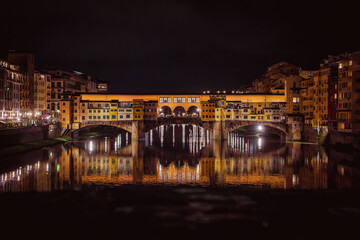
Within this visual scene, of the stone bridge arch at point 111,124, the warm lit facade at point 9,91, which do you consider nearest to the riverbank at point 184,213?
the warm lit facade at point 9,91

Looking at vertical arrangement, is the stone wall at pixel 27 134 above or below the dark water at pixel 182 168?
above

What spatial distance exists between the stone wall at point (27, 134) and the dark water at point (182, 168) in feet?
10.4

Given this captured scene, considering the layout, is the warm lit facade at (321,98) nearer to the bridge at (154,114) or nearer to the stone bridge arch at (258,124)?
the stone bridge arch at (258,124)

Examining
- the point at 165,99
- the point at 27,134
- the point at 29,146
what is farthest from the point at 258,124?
the point at 27,134

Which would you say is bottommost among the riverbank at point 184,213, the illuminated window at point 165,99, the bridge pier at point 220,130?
the riverbank at point 184,213

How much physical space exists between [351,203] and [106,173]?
78.1ft

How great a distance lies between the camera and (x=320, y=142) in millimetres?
58531

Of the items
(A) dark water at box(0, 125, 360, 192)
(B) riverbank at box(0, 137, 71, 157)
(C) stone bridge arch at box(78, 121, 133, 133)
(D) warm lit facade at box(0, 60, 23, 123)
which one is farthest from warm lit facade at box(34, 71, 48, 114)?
(A) dark water at box(0, 125, 360, 192)

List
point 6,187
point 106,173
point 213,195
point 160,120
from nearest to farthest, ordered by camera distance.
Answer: point 213,195
point 6,187
point 106,173
point 160,120

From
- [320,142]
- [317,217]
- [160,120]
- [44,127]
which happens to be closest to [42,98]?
[44,127]

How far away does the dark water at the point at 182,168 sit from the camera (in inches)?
1226

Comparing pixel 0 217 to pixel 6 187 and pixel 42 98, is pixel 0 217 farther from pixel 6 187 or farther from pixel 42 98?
pixel 42 98

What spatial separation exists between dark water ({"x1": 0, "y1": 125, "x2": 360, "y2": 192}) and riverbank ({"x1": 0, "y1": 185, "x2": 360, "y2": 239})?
3245 millimetres

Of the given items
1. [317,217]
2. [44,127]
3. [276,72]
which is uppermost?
[276,72]
